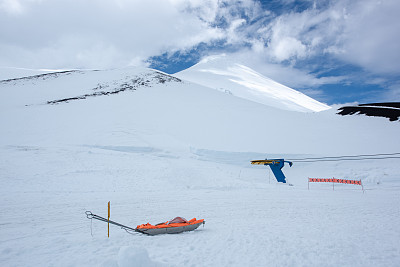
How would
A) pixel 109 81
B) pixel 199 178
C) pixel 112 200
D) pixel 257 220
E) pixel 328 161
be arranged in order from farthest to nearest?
1. pixel 109 81
2. pixel 328 161
3. pixel 199 178
4. pixel 112 200
5. pixel 257 220

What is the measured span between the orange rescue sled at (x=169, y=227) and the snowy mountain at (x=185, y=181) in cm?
28

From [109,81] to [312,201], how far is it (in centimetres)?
4436

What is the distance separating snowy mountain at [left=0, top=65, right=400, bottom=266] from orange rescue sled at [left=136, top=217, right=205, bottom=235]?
28 centimetres

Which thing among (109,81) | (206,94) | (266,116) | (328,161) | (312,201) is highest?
(109,81)

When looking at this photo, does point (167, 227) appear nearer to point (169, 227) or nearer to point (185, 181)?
point (169, 227)

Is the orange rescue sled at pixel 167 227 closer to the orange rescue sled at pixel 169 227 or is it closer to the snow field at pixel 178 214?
the orange rescue sled at pixel 169 227

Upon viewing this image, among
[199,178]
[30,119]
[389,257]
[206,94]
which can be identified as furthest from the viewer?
[206,94]

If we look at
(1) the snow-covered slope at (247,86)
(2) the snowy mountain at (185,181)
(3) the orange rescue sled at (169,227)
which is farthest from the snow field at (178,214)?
(1) the snow-covered slope at (247,86)

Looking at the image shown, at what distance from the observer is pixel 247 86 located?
72.8 metres

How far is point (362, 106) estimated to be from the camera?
3169cm

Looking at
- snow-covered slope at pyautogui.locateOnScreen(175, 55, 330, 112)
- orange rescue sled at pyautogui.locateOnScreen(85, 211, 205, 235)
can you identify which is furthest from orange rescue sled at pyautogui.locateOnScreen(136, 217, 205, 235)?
snow-covered slope at pyautogui.locateOnScreen(175, 55, 330, 112)

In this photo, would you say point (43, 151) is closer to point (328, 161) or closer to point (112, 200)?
point (112, 200)

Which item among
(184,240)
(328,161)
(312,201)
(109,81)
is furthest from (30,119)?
(328,161)

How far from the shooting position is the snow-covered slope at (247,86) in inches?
2287
